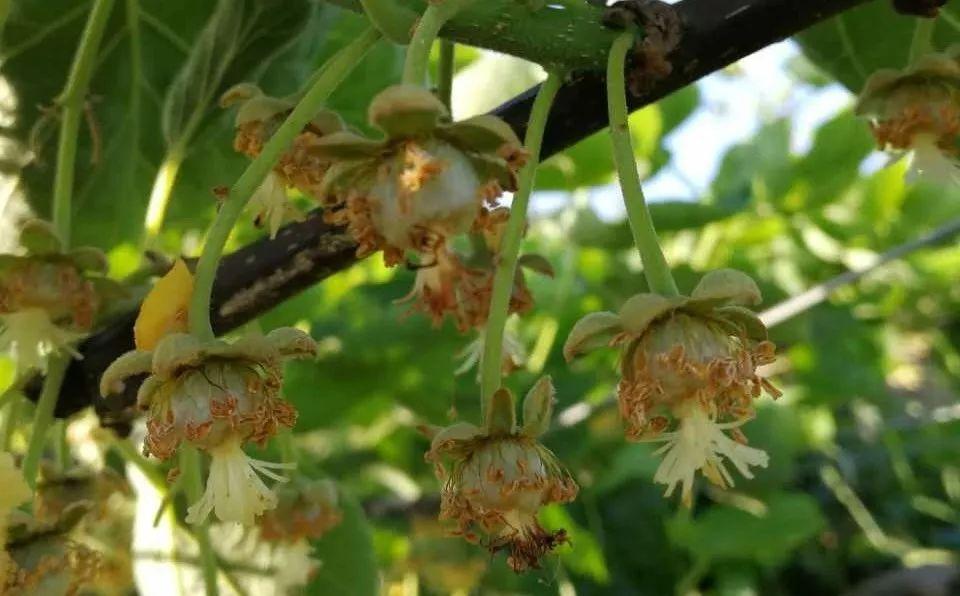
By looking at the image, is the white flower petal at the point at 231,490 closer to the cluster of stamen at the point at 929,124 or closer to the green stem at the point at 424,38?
the green stem at the point at 424,38

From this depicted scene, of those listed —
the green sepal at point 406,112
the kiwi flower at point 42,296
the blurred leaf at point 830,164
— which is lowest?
the kiwi flower at point 42,296

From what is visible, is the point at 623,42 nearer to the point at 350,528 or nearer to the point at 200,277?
the point at 200,277

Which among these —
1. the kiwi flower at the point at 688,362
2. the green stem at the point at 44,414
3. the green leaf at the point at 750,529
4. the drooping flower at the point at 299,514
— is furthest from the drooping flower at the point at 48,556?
the green leaf at the point at 750,529

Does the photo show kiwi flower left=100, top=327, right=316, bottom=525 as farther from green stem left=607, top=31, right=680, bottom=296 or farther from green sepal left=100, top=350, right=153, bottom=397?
green stem left=607, top=31, right=680, bottom=296

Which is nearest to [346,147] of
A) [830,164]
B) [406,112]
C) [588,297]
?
[406,112]

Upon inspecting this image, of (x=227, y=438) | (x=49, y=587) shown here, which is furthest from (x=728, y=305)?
(x=49, y=587)

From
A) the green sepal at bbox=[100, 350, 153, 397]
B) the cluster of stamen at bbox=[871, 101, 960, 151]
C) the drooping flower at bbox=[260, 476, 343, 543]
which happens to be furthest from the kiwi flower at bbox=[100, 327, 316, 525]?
the cluster of stamen at bbox=[871, 101, 960, 151]

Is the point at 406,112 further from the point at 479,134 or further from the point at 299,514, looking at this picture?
the point at 299,514
